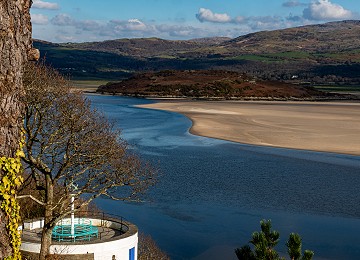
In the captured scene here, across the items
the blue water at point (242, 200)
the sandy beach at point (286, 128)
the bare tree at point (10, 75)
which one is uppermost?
the bare tree at point (10, 75)

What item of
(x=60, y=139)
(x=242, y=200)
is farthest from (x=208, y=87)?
(x=60, y=139)

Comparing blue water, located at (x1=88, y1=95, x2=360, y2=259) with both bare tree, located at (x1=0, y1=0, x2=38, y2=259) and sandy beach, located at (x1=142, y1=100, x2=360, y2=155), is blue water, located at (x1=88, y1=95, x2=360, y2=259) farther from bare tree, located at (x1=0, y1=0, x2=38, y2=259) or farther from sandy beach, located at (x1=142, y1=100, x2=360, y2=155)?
bare tree, located at (x1=0, y1=0, x2=38, y2=259)

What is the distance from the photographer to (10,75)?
7.11 meters

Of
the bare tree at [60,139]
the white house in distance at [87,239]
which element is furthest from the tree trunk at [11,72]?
the white house in distance at [87,239]

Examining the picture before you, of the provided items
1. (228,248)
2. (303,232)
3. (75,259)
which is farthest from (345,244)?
(75,259)

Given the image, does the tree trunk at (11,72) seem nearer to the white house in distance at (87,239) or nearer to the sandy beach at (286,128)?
the white house in distance at (87,239)

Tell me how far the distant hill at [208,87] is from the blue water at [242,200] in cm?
9863

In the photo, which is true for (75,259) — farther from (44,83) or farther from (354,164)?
(354,164)

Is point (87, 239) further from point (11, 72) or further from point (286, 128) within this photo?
point (286, 128)

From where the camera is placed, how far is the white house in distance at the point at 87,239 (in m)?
17.8

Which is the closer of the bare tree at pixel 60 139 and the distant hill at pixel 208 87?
the bare tree at pixel 60 139

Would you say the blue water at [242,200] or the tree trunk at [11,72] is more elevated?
the tree trunk at [11,72]

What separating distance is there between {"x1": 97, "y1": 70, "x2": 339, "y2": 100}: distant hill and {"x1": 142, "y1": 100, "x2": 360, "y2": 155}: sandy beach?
50.1 meters

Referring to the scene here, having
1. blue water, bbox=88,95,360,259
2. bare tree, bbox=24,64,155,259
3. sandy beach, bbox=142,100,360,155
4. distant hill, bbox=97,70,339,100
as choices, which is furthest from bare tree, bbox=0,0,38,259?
distant hill, bbox=97,70,339,100
